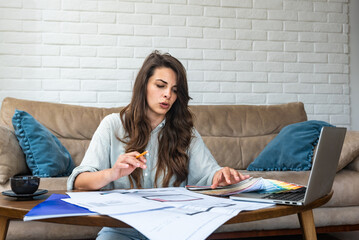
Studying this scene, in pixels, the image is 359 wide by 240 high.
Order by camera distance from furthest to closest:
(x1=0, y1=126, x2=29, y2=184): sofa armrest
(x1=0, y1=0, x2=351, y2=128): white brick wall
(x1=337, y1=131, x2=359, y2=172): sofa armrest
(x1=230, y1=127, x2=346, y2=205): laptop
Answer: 1. (x1=0, y1=0, x2=351, y2=128): white brick wall
2. (x1=337, y1=131, x2=359, y2=172): sofa armrest
3. (x1=0, y1=126, x2=29, y2=184): sofa armrest
4. (x1=230, y1=127, x2=346, y2=205): laptop

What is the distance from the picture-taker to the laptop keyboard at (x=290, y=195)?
85 centimetres

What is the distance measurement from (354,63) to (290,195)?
2.91m

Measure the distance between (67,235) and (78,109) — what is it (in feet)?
3.25

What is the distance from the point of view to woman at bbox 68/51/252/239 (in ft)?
4.57

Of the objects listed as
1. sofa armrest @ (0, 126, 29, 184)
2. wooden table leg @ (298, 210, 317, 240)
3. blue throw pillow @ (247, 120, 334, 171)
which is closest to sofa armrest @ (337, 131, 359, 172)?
blue throw pillow @ (247, 120, 334, 171)

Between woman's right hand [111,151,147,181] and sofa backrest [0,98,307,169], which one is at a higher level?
woman's right hand [111,151,147,181]

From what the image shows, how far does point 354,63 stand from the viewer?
3395mm

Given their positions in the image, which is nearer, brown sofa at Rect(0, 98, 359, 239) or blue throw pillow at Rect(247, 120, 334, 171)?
brown sofa at Rect(0, 98, 359, 239)

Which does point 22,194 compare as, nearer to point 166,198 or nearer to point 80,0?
Result: point 166,198

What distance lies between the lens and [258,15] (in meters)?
3.27

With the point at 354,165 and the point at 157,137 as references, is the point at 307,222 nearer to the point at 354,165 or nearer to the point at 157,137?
the point at 157,137

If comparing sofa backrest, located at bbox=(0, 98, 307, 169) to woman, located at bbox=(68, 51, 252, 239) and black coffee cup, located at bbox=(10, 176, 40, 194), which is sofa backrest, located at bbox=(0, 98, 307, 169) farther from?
black coffee cup, located at bbox=(10, 176, 40, 194)

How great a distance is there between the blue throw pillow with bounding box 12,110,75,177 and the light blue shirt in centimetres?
72

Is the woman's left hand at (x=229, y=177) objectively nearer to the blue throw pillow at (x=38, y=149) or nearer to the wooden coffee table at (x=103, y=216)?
the wooden coffee table at (x=103, y=216)
